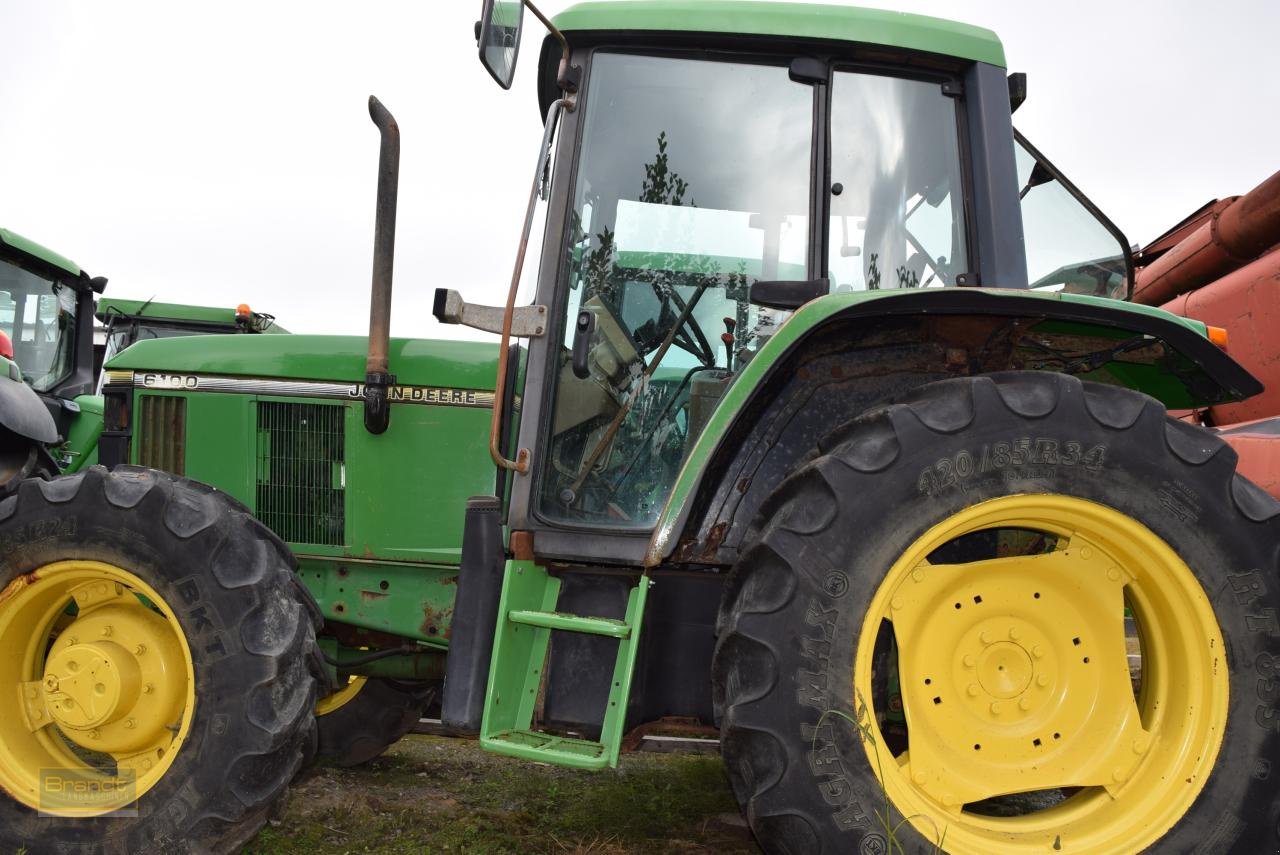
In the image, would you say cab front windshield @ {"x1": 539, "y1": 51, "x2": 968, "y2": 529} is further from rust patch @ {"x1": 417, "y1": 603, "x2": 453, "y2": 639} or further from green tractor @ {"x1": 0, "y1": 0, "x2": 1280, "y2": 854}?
rust patch @ {"x1": 417, "y1": 603, "x2": 453, "y2": 639}

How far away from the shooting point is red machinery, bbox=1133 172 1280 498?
13.7ft

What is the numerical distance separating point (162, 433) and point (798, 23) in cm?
230

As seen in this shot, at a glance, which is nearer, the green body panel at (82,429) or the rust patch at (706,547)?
the rust patch at (706,547)

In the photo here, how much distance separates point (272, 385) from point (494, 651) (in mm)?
1354

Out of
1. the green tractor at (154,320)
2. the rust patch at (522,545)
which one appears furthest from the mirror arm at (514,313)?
the green tractor at (154,320)

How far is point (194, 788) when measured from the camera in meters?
2.16

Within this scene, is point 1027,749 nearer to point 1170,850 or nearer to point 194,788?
point 1170,850

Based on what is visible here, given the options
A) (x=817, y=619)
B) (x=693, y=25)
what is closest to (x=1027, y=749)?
(x=817, y=619)

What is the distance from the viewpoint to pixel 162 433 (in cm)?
301

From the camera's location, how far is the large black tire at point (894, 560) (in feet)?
5.85

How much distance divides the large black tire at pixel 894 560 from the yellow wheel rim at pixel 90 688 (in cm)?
139

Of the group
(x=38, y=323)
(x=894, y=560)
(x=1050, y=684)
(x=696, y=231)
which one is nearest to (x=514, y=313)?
(x=696, y=231)

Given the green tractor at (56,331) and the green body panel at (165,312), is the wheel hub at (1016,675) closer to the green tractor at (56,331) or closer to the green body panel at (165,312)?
the green tractor at (56,331)

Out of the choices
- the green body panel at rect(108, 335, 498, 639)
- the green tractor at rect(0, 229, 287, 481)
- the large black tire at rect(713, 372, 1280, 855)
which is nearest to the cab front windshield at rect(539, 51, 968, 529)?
the large black tire at rect(713, 372, 1280, 855)
